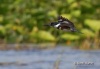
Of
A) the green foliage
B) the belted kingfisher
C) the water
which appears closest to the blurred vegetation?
the green foliage

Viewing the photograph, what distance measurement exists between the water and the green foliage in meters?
1.01

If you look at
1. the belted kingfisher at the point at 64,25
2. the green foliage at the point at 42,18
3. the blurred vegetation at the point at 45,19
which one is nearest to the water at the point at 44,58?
the blurred vegetation at the point at 45,19

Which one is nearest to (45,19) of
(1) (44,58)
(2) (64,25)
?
(1) (44,58)

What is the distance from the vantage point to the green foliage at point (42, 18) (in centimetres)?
1315

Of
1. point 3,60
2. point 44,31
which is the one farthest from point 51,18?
point 3,60

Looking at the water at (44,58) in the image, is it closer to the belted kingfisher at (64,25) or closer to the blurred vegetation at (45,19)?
the blurred vegetation at (45,19)

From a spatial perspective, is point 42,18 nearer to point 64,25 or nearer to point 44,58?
point 44,58

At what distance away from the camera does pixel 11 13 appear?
579 inches

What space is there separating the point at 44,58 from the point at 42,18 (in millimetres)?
2813

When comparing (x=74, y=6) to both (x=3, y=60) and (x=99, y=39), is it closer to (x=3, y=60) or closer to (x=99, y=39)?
(x=99, y=39)

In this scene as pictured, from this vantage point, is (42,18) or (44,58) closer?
(44,58)

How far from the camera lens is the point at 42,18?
13922 mm

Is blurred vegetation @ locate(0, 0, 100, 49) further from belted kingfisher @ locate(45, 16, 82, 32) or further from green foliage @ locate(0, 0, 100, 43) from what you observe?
belted kingfisher @ locate(45, 16, 82, 32)

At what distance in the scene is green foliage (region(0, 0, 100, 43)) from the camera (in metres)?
13.1
